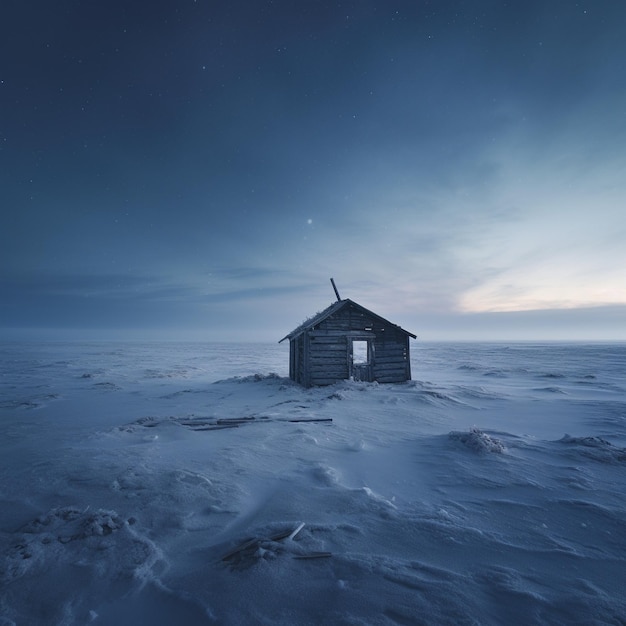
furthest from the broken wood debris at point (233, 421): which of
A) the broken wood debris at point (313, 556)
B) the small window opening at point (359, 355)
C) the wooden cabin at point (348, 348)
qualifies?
the small window opening at point (359, 355)

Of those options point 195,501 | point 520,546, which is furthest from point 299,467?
point 520,546

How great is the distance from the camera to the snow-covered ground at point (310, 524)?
321cm

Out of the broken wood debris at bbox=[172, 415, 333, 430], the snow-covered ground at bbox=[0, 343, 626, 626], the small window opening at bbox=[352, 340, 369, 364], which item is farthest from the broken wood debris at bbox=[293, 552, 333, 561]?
the small window opening at bbox=[352, 340, 369, 364]

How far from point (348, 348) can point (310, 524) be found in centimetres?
1367

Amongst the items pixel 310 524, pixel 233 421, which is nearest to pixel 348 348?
pixel 233 421

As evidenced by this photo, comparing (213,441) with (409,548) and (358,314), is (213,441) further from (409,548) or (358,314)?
(358,314)

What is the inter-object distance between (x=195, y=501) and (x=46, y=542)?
1.93m

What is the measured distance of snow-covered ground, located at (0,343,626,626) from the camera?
126 inches

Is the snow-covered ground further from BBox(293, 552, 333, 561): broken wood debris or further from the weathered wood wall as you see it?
the weathered wood wall

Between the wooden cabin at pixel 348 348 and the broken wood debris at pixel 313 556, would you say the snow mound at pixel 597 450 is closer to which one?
the broken wood debris at pixel 313 556

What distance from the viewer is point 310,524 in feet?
15.0

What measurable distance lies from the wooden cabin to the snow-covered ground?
728 cm

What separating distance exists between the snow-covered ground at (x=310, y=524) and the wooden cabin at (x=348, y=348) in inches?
287

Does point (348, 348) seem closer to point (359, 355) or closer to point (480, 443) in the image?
point (480, 443)
